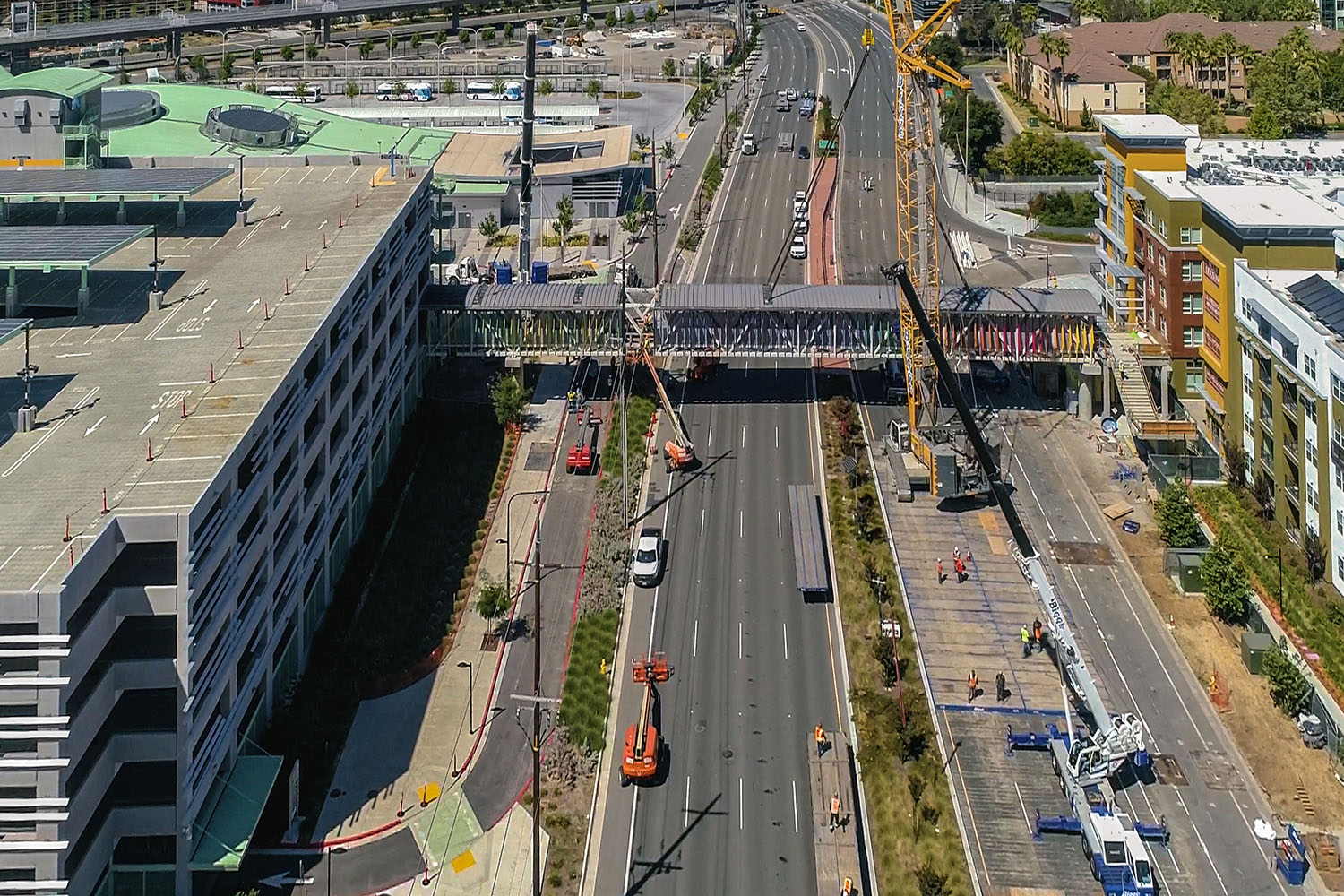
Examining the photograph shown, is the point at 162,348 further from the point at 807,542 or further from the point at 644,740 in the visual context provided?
the point at 807,542

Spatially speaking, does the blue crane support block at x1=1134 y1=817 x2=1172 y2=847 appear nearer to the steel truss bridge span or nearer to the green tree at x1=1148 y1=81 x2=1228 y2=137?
the steel truss bridge span

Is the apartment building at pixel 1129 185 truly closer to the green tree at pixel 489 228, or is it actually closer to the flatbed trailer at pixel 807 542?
the flatbed trailer at pixel 807 542

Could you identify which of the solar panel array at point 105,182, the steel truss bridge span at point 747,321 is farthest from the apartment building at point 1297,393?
the solar panel array at point 105,182

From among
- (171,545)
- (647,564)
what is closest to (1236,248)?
(647,564)

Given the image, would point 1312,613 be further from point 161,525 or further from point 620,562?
point 161,525

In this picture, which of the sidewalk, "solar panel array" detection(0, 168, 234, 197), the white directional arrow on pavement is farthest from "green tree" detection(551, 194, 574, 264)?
the white directional arrow on pavement
